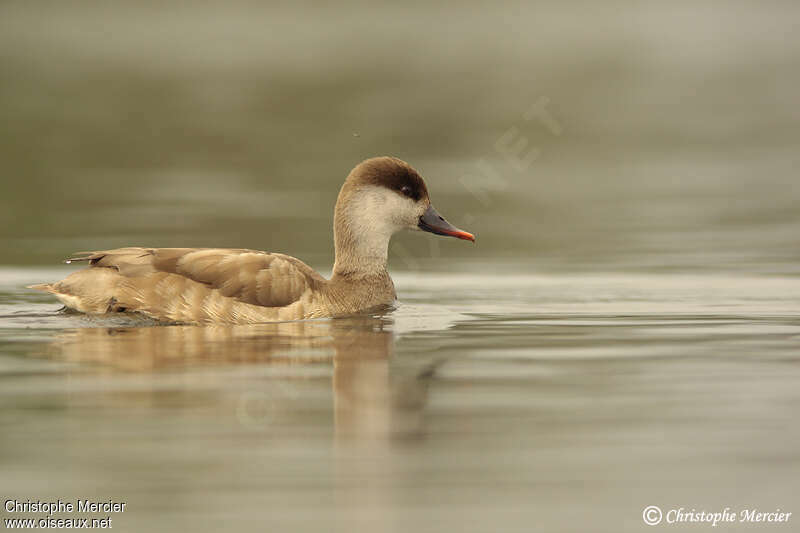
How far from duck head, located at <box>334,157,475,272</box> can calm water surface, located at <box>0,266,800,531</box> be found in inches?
51.4

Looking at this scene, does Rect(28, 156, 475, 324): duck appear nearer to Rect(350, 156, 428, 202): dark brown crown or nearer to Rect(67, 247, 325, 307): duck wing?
Rect(67, 247, 325, 307): duck wing

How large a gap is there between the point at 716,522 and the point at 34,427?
311 centimetres

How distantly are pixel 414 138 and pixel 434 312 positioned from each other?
15279mm

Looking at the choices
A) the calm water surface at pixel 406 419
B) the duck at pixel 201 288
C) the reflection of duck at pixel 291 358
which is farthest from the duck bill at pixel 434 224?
the calm water surface at pixel 406 419

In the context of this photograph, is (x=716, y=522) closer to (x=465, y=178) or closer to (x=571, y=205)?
(x=571, y=205)

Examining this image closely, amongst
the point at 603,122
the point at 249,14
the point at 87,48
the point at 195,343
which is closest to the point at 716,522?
the point at 195,343

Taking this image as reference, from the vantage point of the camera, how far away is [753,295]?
1223 cm

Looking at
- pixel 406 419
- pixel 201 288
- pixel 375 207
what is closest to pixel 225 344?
pixel 201 288

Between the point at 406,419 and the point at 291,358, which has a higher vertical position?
the point at 291,358

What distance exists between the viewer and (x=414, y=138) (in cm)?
2644

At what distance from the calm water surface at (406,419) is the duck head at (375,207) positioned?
1.31m

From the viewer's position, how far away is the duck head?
12.0 m

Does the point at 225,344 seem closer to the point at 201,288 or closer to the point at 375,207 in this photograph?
the point at 201,288

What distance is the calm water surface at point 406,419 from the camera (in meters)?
5.56
